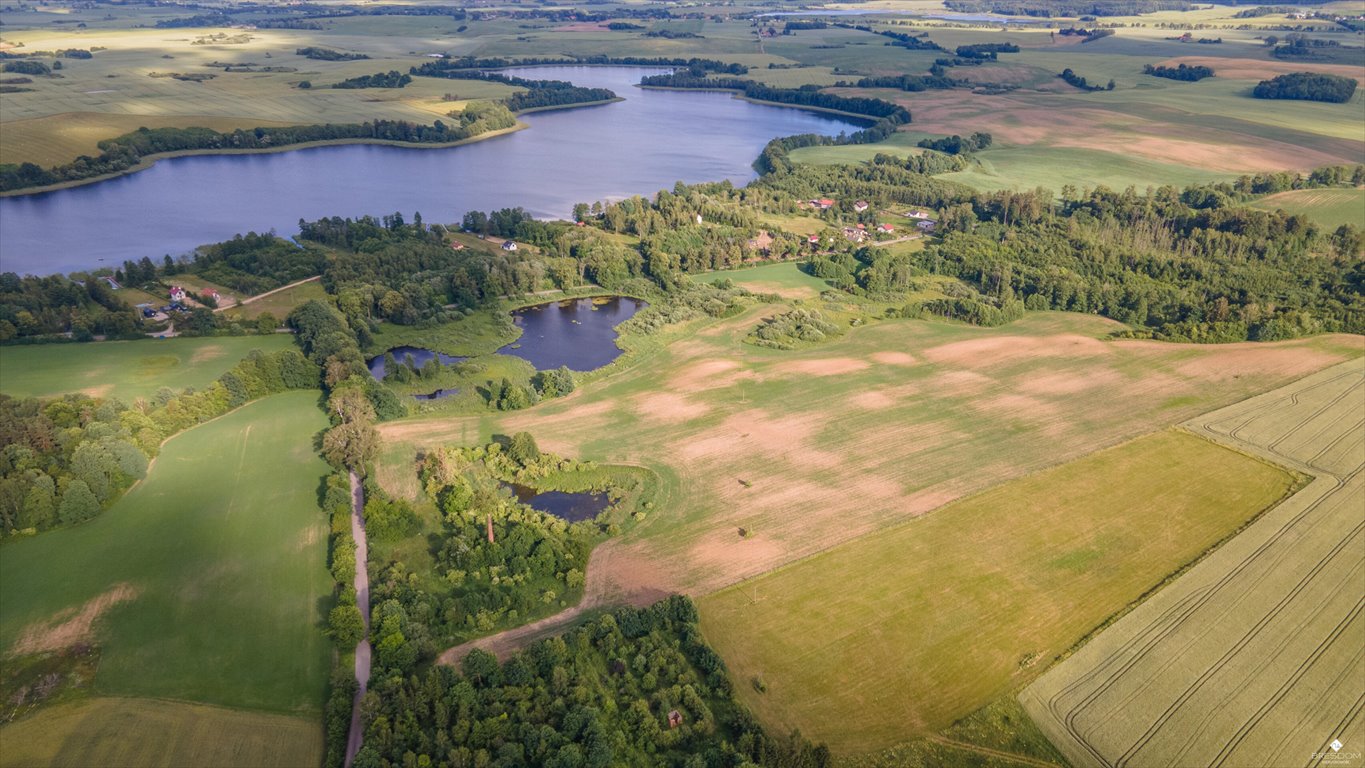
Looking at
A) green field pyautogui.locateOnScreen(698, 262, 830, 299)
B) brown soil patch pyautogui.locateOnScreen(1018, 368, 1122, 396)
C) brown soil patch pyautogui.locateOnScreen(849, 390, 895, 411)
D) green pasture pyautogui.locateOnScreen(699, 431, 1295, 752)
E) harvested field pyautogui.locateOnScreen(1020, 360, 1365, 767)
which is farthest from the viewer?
green field pyautogui.locateOnScreen(698, 262, 830, 299)

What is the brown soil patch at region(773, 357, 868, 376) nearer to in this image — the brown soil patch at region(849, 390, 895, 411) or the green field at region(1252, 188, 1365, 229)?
the brown soil patch at region(849, 390, 895, 411)

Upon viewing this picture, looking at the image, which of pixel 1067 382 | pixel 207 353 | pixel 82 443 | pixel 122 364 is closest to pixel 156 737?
pixel 82 443

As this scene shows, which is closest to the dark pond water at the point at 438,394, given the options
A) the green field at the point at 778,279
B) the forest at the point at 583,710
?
the forest at the point at 583,710

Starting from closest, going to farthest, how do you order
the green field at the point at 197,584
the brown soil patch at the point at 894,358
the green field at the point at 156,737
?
the green field at the point at 156,737 < the green field at the point at 197,584 < the brown soil patch at the point at 894,358

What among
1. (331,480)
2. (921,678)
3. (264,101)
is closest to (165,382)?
(331,480)

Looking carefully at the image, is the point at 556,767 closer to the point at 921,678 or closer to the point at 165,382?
the point at 921,678

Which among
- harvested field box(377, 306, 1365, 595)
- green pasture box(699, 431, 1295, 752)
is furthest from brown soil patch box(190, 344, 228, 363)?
green pasture box(699, 431, 1295, 752)

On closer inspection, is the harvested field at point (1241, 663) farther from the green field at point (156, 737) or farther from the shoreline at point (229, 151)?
the shoreline at point (229, 151)
